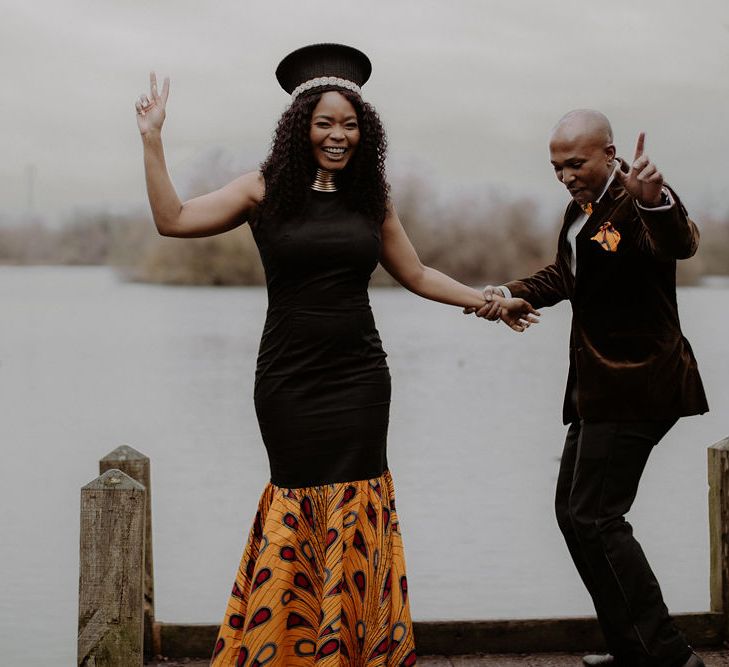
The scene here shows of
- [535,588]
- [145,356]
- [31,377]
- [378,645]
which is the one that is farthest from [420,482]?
[145,356]

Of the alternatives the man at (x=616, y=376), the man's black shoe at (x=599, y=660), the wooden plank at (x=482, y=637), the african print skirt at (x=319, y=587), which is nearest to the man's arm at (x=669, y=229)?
the man at (x=616, y=376)

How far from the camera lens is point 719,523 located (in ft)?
13.1

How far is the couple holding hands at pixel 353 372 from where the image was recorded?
3129 mm

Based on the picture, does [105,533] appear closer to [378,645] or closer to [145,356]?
[378,645]

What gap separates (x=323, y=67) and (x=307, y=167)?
0.98ft

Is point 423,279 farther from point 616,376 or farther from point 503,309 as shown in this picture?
point 616,376

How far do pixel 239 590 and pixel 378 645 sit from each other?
16.6 inches

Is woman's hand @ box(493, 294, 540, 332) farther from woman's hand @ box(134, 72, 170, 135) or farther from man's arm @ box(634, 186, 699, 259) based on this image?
woman's hand @ box(134, 72, 170, 135)

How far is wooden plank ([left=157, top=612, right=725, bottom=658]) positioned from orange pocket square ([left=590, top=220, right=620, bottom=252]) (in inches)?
55.9

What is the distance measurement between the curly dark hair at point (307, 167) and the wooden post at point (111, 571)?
85 centimetres

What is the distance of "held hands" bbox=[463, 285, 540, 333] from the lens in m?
3.73

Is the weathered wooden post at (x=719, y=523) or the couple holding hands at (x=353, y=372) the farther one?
the weathered wooden post at (x=719, y=523)

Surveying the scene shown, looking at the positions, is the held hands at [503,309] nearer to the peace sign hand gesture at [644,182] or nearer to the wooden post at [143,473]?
the peace sign hand gesture at [644,182]

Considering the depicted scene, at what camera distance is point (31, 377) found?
1717cm
